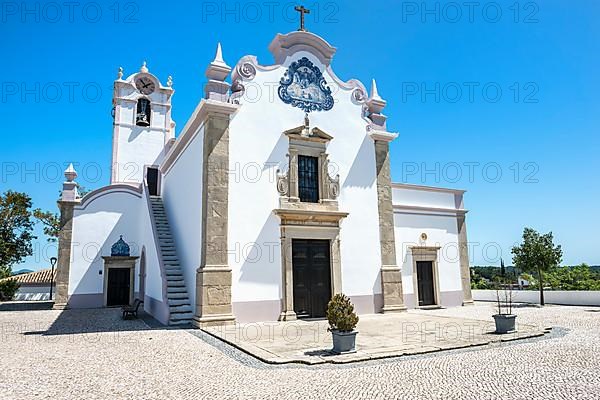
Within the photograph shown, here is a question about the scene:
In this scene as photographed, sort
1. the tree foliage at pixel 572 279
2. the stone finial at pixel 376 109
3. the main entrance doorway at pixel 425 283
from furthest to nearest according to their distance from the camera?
the tree foliage at pixel 572 279 < the main entrance doorway at pixel 425 283 < the stone finial at pixel 376 109

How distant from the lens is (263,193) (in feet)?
39.0

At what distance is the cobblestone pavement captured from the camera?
4.90m

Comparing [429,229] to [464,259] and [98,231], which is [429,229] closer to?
[464,259]

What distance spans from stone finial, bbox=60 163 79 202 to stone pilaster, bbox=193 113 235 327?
1035 centimetres

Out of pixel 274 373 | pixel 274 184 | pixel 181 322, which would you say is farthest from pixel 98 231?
pixel 274 373

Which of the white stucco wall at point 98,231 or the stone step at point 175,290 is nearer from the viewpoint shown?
the stone step at point 175,290

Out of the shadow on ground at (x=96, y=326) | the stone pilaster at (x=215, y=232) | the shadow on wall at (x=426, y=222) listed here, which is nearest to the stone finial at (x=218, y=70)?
the stone pilaster at (x=215, y=232)

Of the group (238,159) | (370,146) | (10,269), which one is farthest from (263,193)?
(10,269)

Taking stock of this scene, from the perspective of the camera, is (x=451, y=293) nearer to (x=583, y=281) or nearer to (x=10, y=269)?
(x=583, y=281)

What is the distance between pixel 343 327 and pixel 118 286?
48.7ft

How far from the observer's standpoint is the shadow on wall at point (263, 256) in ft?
36.7

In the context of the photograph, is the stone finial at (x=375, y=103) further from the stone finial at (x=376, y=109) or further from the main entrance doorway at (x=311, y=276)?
the main entrance doorway at (x=311, y=276)

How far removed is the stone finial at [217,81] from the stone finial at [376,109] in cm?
509

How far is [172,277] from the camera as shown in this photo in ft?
40.2
